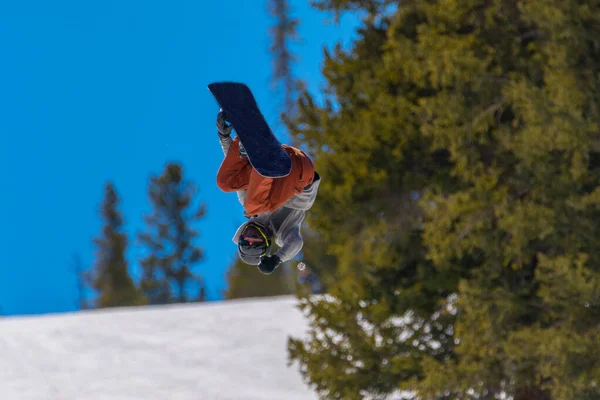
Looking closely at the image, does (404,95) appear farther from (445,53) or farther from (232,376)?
(232,376)

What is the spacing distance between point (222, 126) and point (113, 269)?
3059cm

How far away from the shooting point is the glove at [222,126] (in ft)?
5.74

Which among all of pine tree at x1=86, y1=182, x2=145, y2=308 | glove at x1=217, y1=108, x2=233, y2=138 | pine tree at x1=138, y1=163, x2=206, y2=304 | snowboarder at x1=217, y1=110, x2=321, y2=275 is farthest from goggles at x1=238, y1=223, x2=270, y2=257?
pine tree at x1=86, y1=182, x2=145, y2=308

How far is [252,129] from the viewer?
170 centimetres

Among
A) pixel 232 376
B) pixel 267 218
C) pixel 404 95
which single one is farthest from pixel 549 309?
pixel 232 376

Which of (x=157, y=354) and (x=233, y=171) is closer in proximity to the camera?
(x=233, y=171)

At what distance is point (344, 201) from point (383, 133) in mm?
1025

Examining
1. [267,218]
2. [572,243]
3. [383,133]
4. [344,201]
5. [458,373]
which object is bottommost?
[267,218]

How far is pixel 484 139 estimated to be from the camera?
9570 mm

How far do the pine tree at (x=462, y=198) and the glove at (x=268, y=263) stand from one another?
7084mm

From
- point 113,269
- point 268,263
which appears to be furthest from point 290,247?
point 113,269

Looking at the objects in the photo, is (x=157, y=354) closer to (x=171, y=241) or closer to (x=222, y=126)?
(x=171, y=241)

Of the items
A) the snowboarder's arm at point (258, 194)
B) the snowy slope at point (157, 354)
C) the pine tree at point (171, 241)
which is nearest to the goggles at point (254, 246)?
the snowboarder's arm at point (258, 194)

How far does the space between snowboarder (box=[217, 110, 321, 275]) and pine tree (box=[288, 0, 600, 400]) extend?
705 cm
